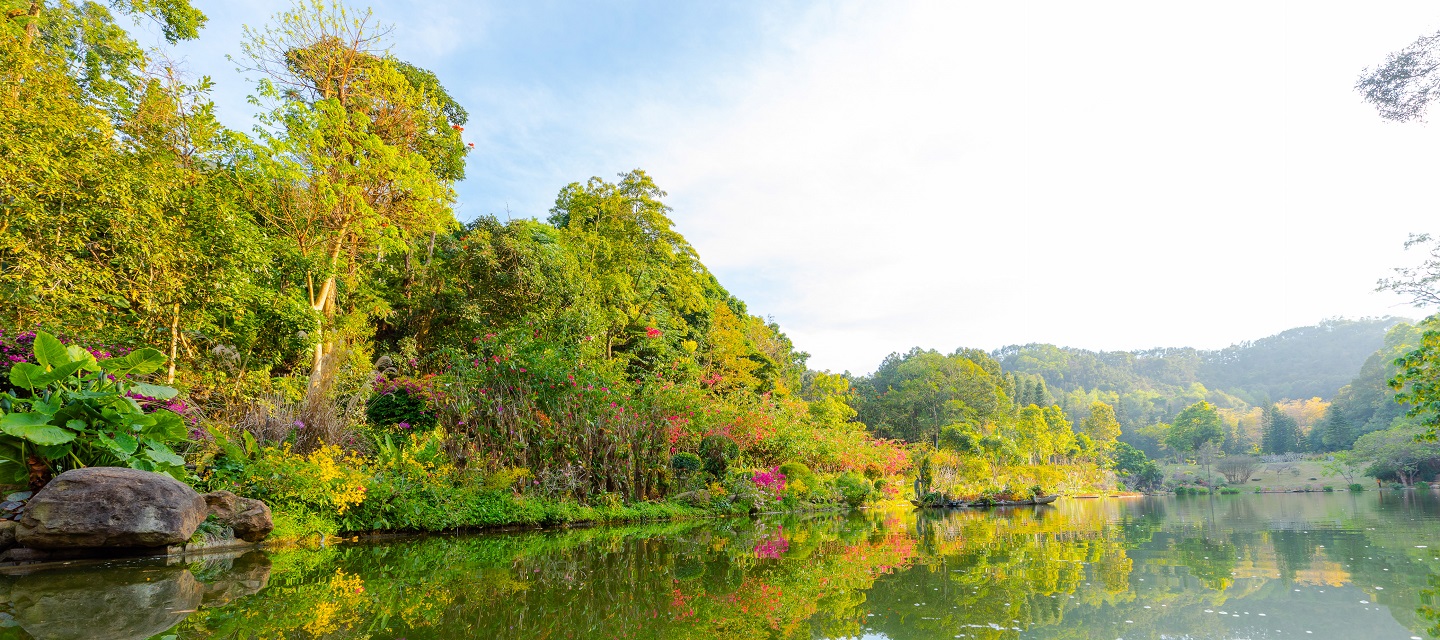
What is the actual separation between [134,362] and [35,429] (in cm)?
84

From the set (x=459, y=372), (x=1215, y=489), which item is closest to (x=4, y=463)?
(x=459, y=372)

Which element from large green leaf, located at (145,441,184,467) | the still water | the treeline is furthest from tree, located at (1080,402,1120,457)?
large green leaf, located at (145,441,184,467)

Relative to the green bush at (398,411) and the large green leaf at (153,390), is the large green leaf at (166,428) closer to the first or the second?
the large green leaf at (153,390)

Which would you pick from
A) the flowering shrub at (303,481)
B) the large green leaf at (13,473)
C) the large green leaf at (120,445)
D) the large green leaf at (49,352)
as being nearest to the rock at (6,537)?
the large green leaf at (13,473)

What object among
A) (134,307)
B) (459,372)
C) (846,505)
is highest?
(134,307)

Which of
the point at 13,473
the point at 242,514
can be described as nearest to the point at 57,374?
the point at 13,473

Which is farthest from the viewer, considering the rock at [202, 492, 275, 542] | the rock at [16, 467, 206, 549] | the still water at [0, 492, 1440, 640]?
the rock at [202, 492, 275, 542]

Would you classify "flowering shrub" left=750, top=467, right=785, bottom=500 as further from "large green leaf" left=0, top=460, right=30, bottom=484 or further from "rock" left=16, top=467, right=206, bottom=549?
"large green leaf" left=0, top=460, right=30, bottom=484

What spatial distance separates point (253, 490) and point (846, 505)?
12.2 metres

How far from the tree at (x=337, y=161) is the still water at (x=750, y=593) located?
5.26 m

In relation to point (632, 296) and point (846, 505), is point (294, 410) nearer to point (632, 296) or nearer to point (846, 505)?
point (632, 296)

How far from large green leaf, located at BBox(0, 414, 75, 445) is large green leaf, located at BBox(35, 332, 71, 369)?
1.35 ft

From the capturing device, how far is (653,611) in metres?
3.00

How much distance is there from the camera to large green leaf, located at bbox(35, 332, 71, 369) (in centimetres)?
445
